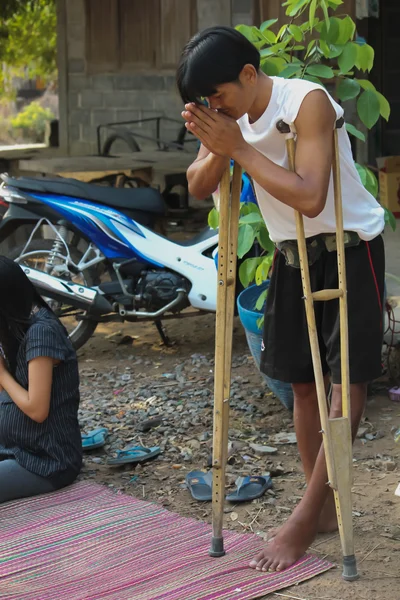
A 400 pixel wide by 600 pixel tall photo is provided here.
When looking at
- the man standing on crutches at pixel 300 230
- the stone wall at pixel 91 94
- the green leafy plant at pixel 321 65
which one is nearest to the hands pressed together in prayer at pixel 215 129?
the man standing on crutches at pixel 300 230

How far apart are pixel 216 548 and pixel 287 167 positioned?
4.60 feet

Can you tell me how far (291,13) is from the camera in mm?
4410

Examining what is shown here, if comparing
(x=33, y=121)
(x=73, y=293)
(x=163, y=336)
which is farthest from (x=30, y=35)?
(x=73, y=293)

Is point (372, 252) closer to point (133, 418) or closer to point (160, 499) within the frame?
point (160, 499)

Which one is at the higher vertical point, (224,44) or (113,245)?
(224,44)

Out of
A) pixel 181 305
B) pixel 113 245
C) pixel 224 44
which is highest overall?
pixel 224 44

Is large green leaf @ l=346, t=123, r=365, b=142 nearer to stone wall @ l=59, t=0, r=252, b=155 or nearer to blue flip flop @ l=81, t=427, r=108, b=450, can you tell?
blue flip flop @ l=81, t=427, r=108, b=450

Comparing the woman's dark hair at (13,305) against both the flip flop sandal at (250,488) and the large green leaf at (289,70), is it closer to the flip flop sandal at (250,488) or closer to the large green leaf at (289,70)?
the flip flop sandal at (250,488)

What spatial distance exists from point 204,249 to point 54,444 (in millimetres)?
2487

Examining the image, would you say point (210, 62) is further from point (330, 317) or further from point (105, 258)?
point (105, 258)

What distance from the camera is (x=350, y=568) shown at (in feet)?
10.4

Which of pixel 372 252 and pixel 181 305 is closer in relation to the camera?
pixel 372 252

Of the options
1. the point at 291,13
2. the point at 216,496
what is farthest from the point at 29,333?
the point at 291,13

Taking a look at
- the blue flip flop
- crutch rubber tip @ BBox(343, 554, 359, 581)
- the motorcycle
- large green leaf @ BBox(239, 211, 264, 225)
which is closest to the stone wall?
the motorcycle
